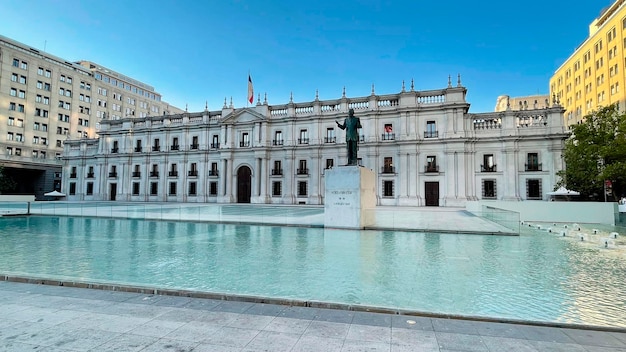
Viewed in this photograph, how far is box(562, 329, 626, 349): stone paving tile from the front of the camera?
349 cm

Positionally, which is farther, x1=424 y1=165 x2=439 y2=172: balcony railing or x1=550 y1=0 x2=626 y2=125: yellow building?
x1=550 y1=0 x2=626 y2=125: yellow building

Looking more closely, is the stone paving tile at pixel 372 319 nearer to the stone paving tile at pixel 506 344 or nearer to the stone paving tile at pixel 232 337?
the stone paving tile at pixel 506 344

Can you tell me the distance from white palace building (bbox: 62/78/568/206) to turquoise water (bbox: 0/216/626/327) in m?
24.4

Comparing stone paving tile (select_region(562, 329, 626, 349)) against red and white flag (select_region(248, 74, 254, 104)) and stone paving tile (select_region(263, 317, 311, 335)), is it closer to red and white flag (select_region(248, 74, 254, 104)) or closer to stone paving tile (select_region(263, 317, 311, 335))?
stone paving tile (select_region(263, 317, 311, 335))

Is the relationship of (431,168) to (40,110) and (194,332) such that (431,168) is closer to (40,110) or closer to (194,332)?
(194,332)

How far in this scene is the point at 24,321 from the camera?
4.03m

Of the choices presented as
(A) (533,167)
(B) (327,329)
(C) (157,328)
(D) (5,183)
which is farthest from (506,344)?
(D) (5,183)

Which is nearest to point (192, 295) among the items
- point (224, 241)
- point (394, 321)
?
point (394, 321)

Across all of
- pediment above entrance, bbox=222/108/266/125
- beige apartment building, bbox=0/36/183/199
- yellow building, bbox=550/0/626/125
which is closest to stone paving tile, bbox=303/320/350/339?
pediment above entrance, bbox=222/108/266/125

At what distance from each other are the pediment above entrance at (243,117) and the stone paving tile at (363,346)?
131 feet

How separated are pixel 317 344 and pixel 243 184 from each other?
40667 millimetres

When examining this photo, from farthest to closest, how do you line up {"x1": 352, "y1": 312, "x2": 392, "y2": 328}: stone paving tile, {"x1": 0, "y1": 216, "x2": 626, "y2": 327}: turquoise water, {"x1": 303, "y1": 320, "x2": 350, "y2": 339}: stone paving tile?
{"x1": 0, "y1": 216, "x2": 626, "y2": 327}: turquoise water
{"x1": 352, "y1": 312, "x2": 392, "y2": 328}: stone paving tile
{"x1": 303, "y1": 320, "x2": 350, "y2": 339}: stone paving tile

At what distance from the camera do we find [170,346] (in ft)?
11.1

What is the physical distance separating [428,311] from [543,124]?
37.0 meters
